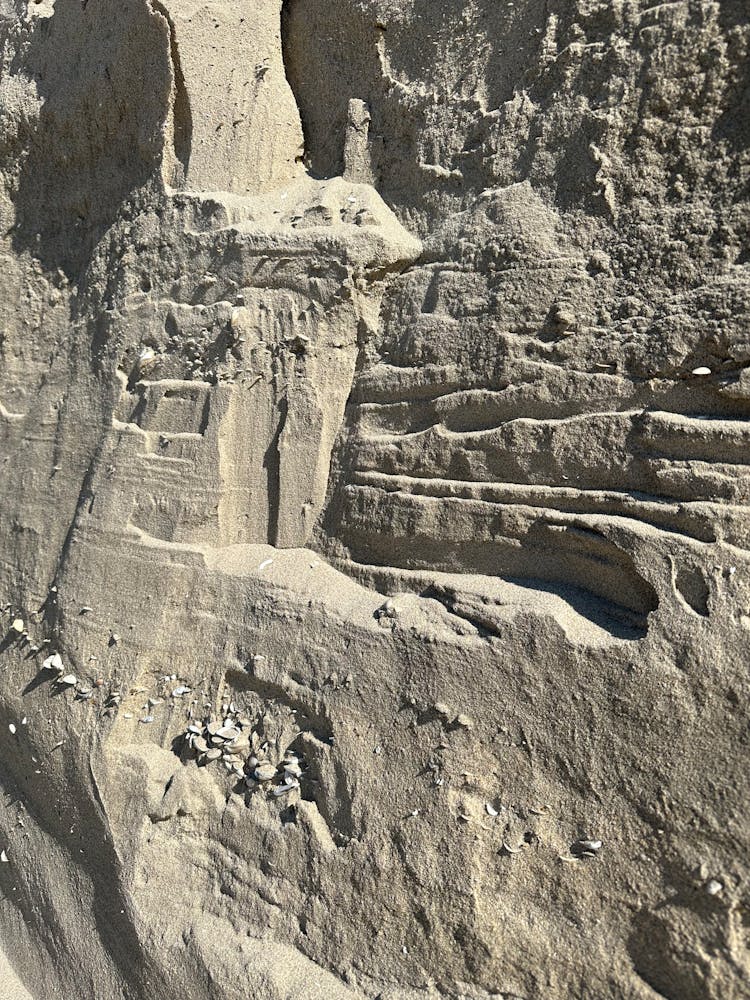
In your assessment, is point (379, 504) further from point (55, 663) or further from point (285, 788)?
point (55, 663)

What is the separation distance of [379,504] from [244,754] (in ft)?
3.06

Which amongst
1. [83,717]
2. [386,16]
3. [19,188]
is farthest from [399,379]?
[19,188]

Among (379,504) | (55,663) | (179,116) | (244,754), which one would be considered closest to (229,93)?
(179,116)

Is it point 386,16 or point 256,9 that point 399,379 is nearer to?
point 386,16

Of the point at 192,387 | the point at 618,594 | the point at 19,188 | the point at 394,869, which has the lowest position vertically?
the point at 394,869

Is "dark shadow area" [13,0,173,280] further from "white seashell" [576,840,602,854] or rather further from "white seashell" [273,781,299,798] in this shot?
"white seashell" [576,840,602,854]

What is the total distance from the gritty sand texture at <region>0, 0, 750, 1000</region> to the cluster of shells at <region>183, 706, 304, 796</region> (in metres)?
0.01

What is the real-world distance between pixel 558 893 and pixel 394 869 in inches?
17.8

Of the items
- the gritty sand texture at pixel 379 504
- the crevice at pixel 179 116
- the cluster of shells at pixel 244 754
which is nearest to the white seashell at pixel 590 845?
the gritty sand texture at pixel 379 504

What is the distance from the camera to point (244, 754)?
2.20 meters

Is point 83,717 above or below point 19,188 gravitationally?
below

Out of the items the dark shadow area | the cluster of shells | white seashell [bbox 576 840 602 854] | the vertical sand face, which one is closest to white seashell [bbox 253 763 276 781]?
the cluster of shells

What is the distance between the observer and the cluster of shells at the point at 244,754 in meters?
2.10

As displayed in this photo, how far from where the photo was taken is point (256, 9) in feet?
8.05
